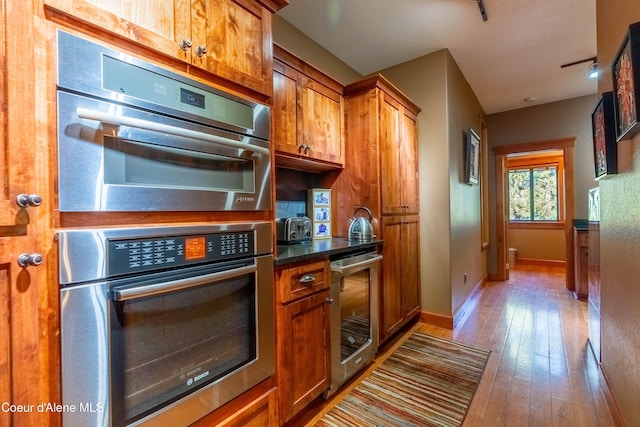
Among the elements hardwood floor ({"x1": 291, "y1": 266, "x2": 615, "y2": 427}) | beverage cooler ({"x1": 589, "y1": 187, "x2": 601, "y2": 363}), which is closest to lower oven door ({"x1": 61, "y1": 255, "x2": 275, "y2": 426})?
hardwood floor ({"x1": 291, "y1": 266, "x2": 615, "y2": 427})

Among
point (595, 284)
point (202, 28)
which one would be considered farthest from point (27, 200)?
point (595, 284)

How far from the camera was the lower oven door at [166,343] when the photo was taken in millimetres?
838

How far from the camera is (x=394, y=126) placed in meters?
2.65

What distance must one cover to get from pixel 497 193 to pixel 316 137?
13.5ft

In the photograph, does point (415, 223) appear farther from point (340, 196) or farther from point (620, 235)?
point (620, 235)

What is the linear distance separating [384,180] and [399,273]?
89 cm

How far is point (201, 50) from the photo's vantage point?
1151 millimetres

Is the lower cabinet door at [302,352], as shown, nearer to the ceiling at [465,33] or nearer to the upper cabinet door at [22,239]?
the upper cabinet door at [22,239]

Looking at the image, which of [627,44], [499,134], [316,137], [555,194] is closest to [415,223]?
[316,137]

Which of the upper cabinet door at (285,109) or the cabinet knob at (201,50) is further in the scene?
the upper cabinet door at (285,109)

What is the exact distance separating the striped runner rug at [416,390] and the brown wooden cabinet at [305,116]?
170cm

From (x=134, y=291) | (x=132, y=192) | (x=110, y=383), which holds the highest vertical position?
(x=132, y=192)

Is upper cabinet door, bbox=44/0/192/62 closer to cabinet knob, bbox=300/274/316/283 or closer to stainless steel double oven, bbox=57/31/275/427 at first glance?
stainless steel double oven, bbox=57/31/275/427

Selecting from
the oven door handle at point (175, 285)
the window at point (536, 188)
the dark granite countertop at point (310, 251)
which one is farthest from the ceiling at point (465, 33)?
the window at point (536, 188)
